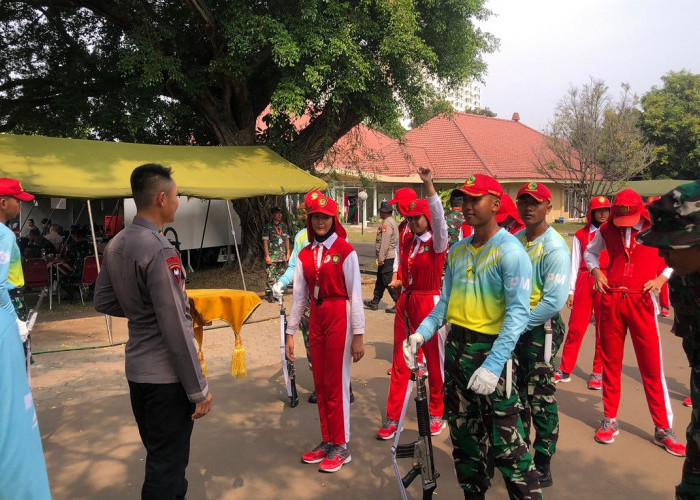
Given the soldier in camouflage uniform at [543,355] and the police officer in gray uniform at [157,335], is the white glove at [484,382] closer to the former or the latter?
the soldier in camouflage uniform at [543,355]

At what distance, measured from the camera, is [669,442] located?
14.2 ft

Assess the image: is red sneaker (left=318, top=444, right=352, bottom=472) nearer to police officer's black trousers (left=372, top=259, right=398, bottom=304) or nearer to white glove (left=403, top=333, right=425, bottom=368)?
white glove (left=403, top=333, right=425, bottom=368)

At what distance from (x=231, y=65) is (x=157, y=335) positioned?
9.72 meters

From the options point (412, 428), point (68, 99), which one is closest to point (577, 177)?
point (68, 99)

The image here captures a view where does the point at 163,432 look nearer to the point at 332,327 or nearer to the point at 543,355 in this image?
the point at 332,327

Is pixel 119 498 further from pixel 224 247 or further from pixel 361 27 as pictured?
pixel 224 247

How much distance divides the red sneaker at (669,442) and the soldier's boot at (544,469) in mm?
1254

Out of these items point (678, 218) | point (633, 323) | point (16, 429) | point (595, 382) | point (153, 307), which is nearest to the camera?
point (16, 429)

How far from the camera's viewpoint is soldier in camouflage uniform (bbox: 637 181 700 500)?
75.2 inches

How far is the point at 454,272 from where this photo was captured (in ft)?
10.4

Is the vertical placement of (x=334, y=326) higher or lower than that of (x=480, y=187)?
lower

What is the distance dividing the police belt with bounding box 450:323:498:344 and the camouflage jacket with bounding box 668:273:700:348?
917mm

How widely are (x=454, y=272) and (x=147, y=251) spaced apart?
1.71 m

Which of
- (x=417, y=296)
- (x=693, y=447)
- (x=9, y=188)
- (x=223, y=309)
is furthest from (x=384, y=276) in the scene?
(x=693, y=447)
